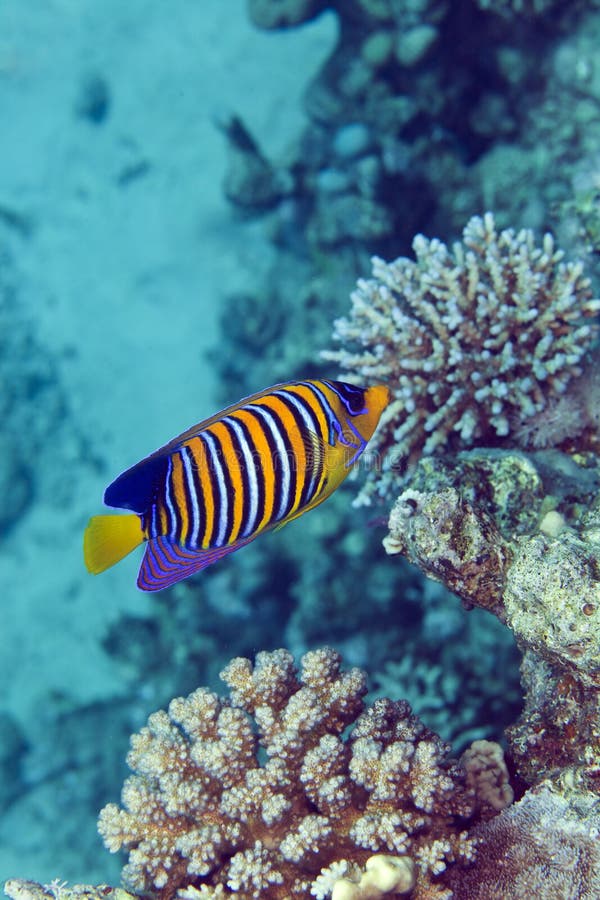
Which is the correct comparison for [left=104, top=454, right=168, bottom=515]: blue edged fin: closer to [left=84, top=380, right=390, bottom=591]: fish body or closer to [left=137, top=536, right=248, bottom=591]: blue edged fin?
[left=84, top=380, right=390, bottom=591]: fish body

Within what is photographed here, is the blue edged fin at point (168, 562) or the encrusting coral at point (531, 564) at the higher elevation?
the blue edged fin at point (168, 562)

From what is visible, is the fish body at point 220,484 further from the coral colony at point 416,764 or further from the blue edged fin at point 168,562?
the coral colony at point 416,764

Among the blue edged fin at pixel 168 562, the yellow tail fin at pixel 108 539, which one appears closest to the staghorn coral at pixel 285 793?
the blue edged fin at pixel 168 562

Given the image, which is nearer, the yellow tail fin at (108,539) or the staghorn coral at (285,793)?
the yellow tail fin at (108,539)

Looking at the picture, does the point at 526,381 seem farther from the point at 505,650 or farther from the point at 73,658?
the point at 73,658

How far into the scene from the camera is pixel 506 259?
12.7 feet

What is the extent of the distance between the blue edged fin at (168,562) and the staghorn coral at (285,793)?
67 cm

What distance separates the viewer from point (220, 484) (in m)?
2.12

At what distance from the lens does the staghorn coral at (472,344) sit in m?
3.63

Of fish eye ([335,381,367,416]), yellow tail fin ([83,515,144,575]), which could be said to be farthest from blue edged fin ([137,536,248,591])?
fish eye ([335,381,367,416])

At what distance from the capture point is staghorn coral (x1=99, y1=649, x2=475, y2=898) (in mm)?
2264

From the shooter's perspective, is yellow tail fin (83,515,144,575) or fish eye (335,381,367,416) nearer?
yellow tail fin (83,515,144,575)

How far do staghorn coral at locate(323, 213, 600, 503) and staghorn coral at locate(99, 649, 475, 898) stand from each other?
1.46m

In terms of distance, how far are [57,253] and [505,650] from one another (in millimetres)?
8889
